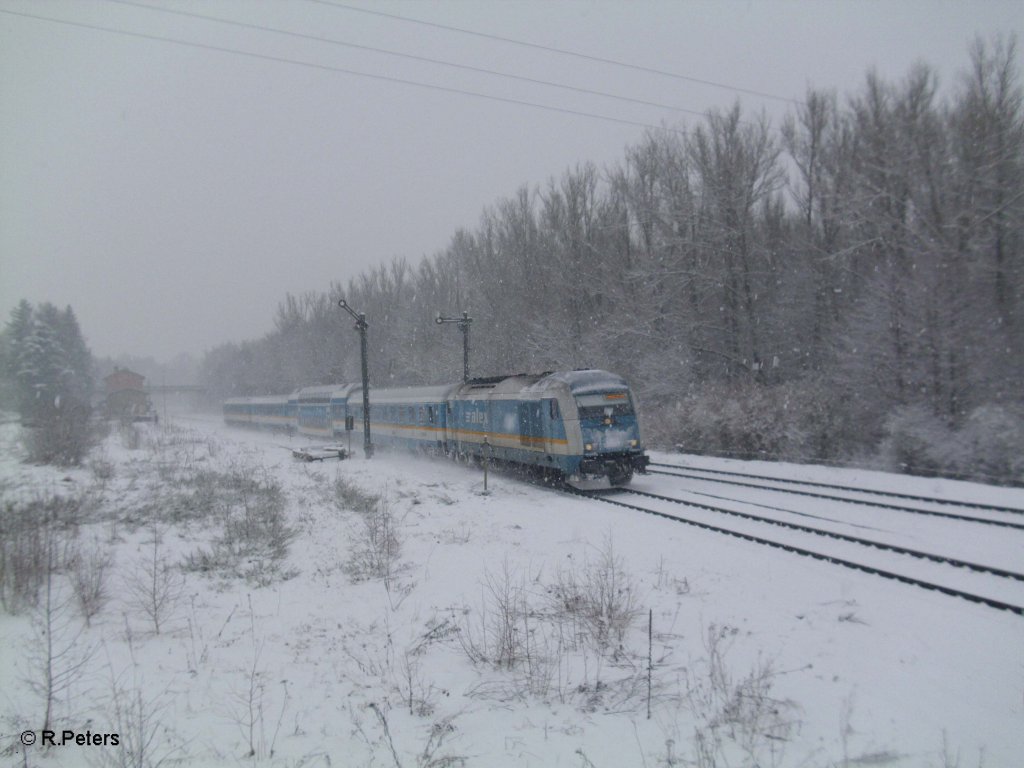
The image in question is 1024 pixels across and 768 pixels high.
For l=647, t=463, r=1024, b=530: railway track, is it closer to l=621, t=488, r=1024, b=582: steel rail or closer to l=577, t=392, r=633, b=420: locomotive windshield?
l=621, t=488, r=1024, b=582: steel rail

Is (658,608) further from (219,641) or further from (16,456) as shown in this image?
(16,456)

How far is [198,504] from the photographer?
45.5 ft

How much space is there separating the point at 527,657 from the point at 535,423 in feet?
35.1

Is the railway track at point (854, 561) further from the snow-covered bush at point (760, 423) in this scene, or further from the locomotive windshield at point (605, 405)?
the snow-covered bush at point (760, 423)

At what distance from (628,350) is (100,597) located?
26.0 m

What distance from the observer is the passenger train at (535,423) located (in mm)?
14906

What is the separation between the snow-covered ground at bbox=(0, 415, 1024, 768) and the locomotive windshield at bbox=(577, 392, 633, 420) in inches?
166

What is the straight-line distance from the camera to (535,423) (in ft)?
53.7

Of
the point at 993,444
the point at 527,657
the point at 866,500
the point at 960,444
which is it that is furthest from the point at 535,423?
the point at 993,444

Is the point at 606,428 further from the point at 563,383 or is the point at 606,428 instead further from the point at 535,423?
the point at 535,423

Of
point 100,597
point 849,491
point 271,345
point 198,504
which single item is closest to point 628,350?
point 849,491

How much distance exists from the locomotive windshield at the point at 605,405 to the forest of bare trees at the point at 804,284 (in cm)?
757

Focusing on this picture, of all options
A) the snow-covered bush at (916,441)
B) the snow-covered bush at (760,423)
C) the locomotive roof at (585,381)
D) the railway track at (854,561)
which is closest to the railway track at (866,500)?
the railway track at (854,561)

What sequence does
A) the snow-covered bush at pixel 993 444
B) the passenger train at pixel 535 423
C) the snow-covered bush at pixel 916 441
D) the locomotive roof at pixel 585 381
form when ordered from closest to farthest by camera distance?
the snow-covered bush at pixel 993 444, the passenger train at pixel 535 423, the locomotive roof at pixel 585 381, the snow-covered bush at pixel 916 441
